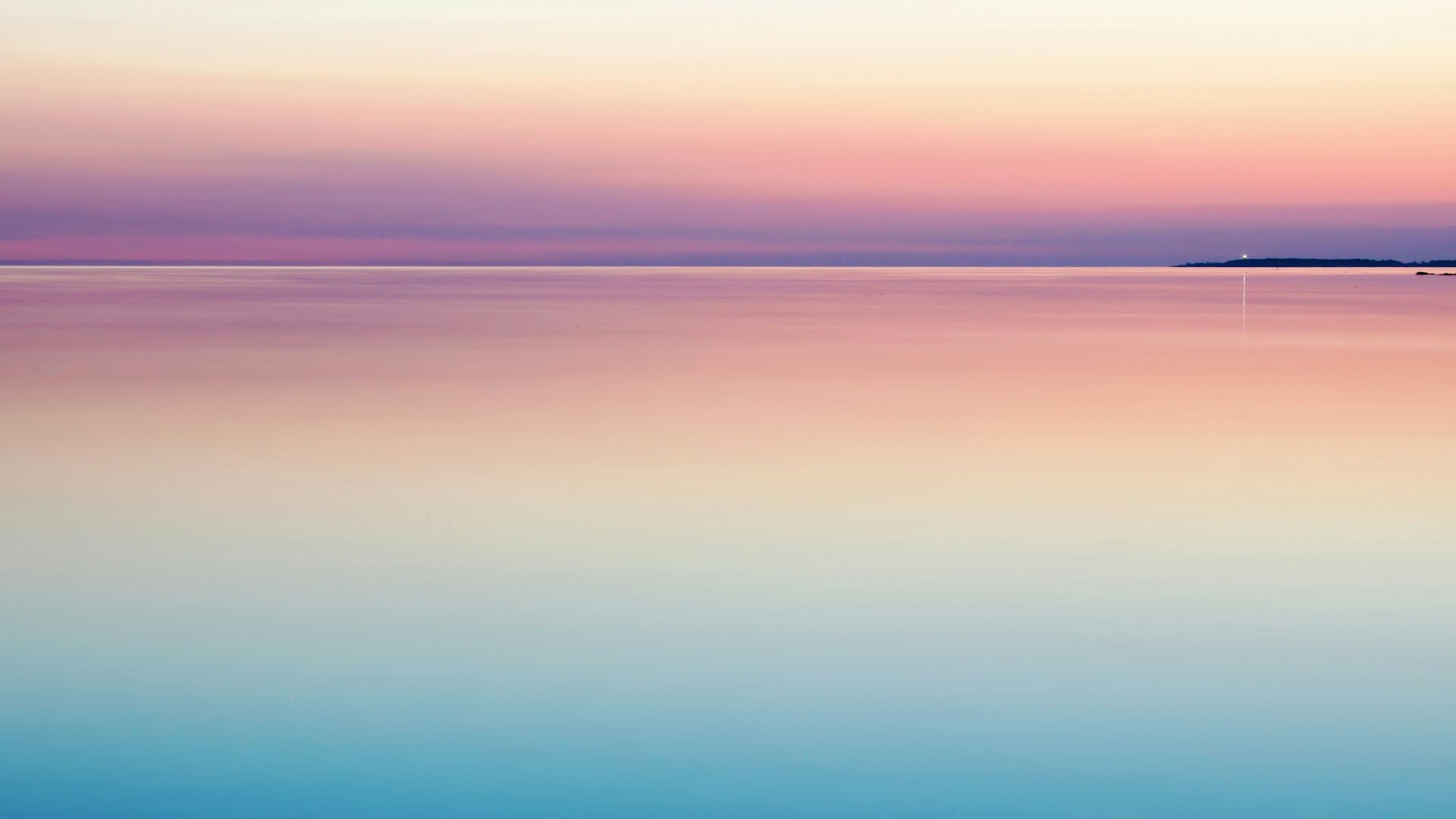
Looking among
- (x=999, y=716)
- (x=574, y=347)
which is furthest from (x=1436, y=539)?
(x=574, y=347)

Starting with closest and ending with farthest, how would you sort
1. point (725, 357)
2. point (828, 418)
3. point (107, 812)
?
point (107, 812) → point (828, 418) → point (725, 357)

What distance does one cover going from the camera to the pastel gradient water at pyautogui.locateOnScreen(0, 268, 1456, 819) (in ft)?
15.9

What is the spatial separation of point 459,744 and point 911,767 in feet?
4.70

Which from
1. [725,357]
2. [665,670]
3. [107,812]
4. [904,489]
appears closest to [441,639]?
[665,670]

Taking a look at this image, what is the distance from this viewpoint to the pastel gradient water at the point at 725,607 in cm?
484

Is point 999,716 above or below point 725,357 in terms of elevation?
below

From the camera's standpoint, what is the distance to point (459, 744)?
506cm

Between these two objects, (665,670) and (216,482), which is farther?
(216,482)

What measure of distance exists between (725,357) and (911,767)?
1963cm

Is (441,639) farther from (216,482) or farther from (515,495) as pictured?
(216,482)

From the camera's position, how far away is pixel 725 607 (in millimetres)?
6941

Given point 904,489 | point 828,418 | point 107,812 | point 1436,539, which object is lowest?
point 107,812

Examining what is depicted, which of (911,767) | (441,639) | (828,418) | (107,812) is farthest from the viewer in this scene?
(828,418)

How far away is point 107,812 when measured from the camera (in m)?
4.59
